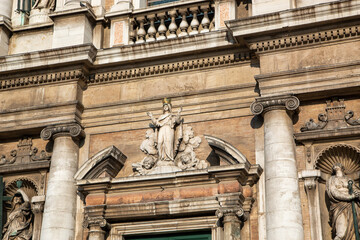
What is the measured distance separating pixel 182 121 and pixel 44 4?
13.6 feet

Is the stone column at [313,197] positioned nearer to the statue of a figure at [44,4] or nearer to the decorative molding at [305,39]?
the decorative molding at [305,39]

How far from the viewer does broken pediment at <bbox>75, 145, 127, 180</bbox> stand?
11914 millimetres

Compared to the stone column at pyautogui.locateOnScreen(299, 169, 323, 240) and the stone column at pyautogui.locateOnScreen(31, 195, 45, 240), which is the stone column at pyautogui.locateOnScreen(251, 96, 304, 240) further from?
the stone column at pyautogui.locateOnScreen(31, 195, 45, 240)

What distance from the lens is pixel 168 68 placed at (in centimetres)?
1259

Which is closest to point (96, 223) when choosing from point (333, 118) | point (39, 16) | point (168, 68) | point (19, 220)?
point (19, 220)

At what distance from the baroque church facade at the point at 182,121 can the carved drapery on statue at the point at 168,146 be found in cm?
2

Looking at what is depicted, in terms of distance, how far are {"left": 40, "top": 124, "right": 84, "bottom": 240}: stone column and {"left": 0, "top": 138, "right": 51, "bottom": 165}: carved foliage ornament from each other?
18.1 inches

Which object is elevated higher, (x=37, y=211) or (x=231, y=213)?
(x=37, y=211)

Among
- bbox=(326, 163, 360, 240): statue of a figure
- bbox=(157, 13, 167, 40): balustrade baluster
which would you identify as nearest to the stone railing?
bbox=(157, 13, 167, 40): balustrade baluster

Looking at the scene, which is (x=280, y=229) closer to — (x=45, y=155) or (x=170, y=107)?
(x=170, y=107)

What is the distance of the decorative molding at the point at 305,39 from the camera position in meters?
11.4

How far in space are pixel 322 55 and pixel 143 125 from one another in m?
3.29

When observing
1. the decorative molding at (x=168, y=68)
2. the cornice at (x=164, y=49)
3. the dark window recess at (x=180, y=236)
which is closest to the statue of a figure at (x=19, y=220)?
the dark window recess at (x=180, y=236)

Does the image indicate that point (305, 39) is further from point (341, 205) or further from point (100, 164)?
point (100, 164)
